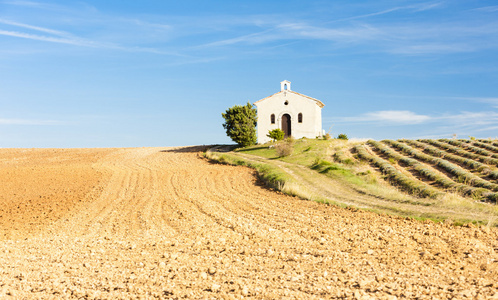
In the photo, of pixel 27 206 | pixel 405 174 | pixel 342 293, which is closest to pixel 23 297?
pixel 342 293

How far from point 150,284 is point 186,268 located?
1045mm

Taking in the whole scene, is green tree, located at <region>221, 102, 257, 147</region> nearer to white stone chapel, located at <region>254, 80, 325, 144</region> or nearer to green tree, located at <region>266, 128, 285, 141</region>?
white stone chapel, located at <region>254, 80, 325, 144</region>

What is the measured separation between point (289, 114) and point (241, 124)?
5553 millimetres

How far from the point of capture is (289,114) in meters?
42.8

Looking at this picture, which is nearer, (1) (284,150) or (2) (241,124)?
(1) (284,150)

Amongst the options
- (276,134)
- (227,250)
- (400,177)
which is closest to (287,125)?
(276,134)

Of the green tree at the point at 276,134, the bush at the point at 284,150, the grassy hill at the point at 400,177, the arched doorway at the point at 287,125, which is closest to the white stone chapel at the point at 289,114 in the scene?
the arched doorway at the point at 287,125

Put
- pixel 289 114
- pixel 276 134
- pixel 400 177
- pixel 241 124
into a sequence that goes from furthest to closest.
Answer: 1. pixel 289 114
2. pixel 241 124
3. pixel 276 134
4. pixel 400 177

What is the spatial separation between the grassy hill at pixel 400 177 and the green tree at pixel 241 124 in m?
6.67

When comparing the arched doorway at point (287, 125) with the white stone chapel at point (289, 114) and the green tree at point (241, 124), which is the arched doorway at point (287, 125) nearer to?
the white stone chapel at point (289, 114)

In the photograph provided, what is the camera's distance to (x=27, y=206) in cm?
1805

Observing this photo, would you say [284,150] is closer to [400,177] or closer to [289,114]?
[289,114]

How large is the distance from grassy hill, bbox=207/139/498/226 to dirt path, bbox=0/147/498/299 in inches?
64.6

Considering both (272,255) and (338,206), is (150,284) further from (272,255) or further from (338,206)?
(338,206)
